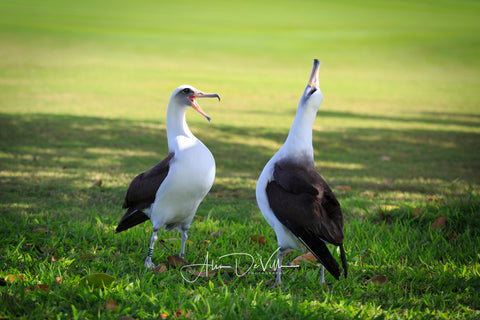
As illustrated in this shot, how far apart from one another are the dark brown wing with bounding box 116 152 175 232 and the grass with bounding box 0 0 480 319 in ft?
1.02

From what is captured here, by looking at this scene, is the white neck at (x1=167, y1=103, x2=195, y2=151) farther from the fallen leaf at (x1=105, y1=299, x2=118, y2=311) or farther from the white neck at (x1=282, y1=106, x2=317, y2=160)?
the fallen leaf at (x1=105, y1=299, x2=118, y2=311)

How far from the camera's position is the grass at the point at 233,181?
313 cm

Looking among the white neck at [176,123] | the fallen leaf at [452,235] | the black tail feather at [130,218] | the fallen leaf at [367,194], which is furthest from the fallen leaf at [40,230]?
the fallen leaf at [367,194]

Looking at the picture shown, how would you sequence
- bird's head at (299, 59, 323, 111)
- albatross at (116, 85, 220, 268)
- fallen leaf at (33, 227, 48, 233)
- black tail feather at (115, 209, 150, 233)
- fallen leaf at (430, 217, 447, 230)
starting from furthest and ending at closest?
fallen leaf at (430, 217, 447, 230) → fallen leaf at (33, 227, 48, 233) → black tail feather at (115, 209, 150, 233) → albatross at (116, 85, 220, 268) → bird's head at (299, 59, 323, 111)

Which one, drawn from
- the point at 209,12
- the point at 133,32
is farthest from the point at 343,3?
the point at 133,32

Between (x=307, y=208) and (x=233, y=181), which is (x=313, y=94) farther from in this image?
(x=233, y=181)

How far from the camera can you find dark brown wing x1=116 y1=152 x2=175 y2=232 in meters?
3.76

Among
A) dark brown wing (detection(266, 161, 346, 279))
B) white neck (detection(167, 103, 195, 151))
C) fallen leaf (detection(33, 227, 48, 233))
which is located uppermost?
white neck (detection(167, 103, 195, 151))

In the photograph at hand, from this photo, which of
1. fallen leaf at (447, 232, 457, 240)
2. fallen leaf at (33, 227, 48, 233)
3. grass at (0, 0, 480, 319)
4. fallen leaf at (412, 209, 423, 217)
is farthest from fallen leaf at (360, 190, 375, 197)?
fallen leaf at (33, 227, 48, 233)

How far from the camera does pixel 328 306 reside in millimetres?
3016

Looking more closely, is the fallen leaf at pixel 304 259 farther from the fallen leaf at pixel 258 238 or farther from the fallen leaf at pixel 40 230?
the fallen leaf at pixel 40 230

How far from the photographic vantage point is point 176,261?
371 centimetres

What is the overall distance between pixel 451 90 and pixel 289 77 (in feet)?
22.2

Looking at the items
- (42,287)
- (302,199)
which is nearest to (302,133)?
(302,199)
